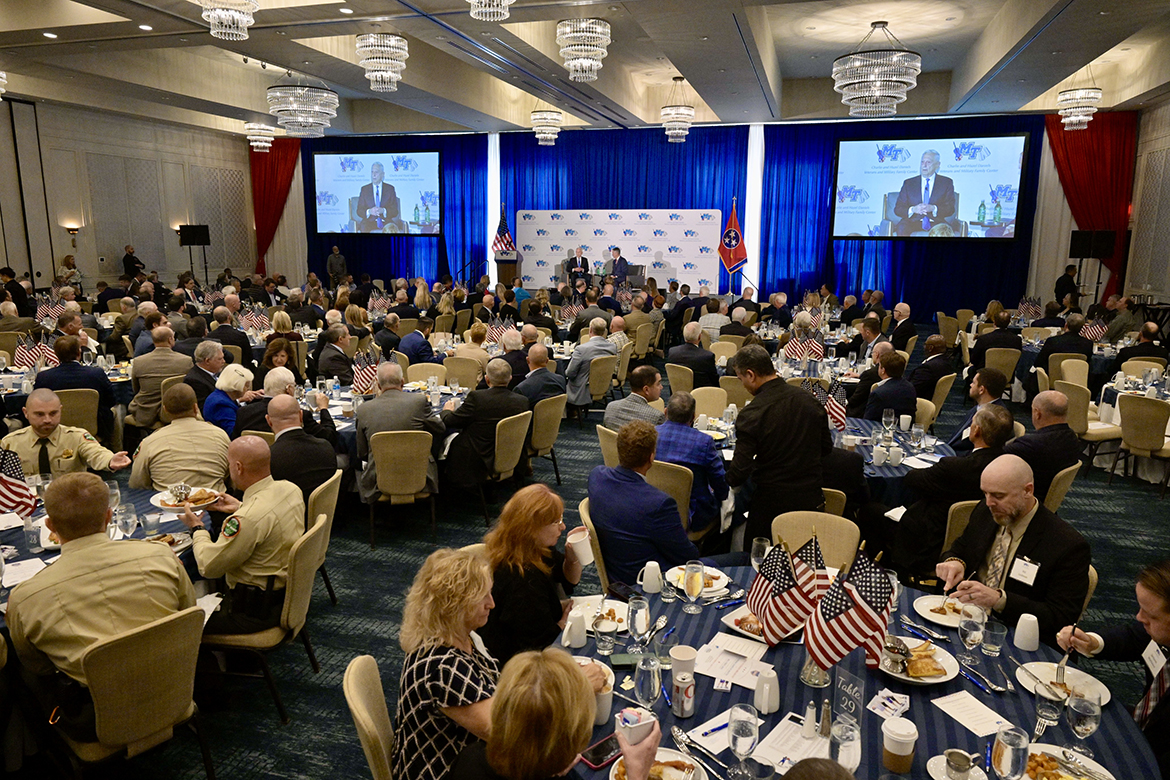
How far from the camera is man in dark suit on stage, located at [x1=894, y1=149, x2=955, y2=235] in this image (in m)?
16.2

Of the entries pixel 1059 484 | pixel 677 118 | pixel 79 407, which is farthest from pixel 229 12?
pixel 677 118

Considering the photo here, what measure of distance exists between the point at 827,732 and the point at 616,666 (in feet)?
2.37

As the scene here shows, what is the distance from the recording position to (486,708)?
224cm

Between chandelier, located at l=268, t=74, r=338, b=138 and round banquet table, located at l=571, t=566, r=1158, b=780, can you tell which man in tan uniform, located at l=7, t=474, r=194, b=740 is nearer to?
round banquet table, located at l=571, t=566, r=1158, b=780

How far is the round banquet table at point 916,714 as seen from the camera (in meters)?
2.23

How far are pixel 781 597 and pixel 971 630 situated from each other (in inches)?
28.3

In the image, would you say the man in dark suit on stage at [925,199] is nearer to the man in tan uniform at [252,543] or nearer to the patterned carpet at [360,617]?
the patterned carpet at [360,617]

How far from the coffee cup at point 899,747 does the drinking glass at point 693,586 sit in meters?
0.97

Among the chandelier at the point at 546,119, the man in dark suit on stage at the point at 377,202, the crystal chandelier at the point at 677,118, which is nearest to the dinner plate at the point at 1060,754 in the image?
the crystal chandelier at the point at 677,118

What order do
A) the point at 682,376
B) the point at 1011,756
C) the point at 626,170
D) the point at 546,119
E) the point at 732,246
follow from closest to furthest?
the point at 1011,756, the point at 682,376, the point at 546,119, the point at 732,246, the point at 626,170

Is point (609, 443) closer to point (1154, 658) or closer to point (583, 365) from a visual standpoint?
point (1154, 658)

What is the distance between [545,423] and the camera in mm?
6910

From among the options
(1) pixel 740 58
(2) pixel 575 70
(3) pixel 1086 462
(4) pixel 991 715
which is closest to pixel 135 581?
(4) pixel 991 715

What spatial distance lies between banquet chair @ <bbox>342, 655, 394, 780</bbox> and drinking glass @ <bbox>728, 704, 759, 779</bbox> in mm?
1016
